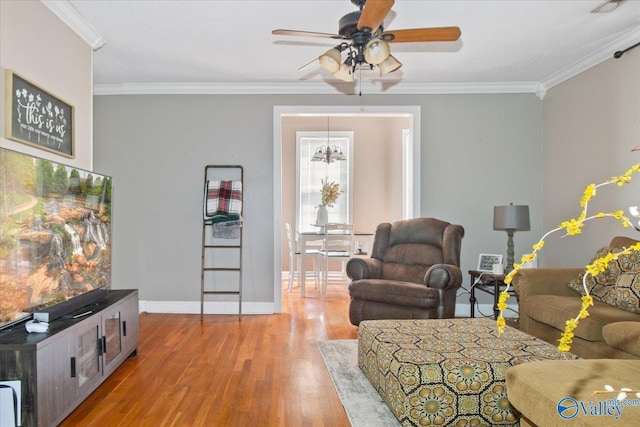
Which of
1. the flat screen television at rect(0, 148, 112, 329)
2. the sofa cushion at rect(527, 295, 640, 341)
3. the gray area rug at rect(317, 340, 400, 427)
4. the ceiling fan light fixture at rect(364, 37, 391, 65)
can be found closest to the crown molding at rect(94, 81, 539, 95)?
the flat screen television at rect(0, 148, 112, 329)

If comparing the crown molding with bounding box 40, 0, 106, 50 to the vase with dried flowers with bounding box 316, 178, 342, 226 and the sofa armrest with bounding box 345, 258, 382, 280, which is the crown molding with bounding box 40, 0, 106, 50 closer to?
the sofa armrest with bounding box 345, 258, 382, 280

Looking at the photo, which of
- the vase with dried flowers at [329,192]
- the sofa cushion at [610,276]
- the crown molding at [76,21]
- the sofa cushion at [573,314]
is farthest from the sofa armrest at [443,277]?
the crown molding at [76,21]

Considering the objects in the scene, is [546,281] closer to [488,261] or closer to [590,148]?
[488,261]

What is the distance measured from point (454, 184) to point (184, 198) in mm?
3167

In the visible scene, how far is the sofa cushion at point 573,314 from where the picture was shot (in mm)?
2799

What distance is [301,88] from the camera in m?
4.96

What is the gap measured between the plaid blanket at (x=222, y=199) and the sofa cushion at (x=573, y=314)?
310 centimetres

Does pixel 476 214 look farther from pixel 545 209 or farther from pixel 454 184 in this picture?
pixel 545 209

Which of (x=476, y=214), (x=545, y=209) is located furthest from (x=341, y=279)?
(x=545, y=209)

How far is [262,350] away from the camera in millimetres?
3646

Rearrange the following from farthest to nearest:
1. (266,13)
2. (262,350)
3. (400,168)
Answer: (400,168) < (262,350) < (266,13)

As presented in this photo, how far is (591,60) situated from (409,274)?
269 cm

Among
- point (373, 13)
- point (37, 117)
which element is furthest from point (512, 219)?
point (37, 117)

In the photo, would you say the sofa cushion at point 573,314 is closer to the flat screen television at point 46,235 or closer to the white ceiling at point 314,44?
the white ceiling at point 314,44
